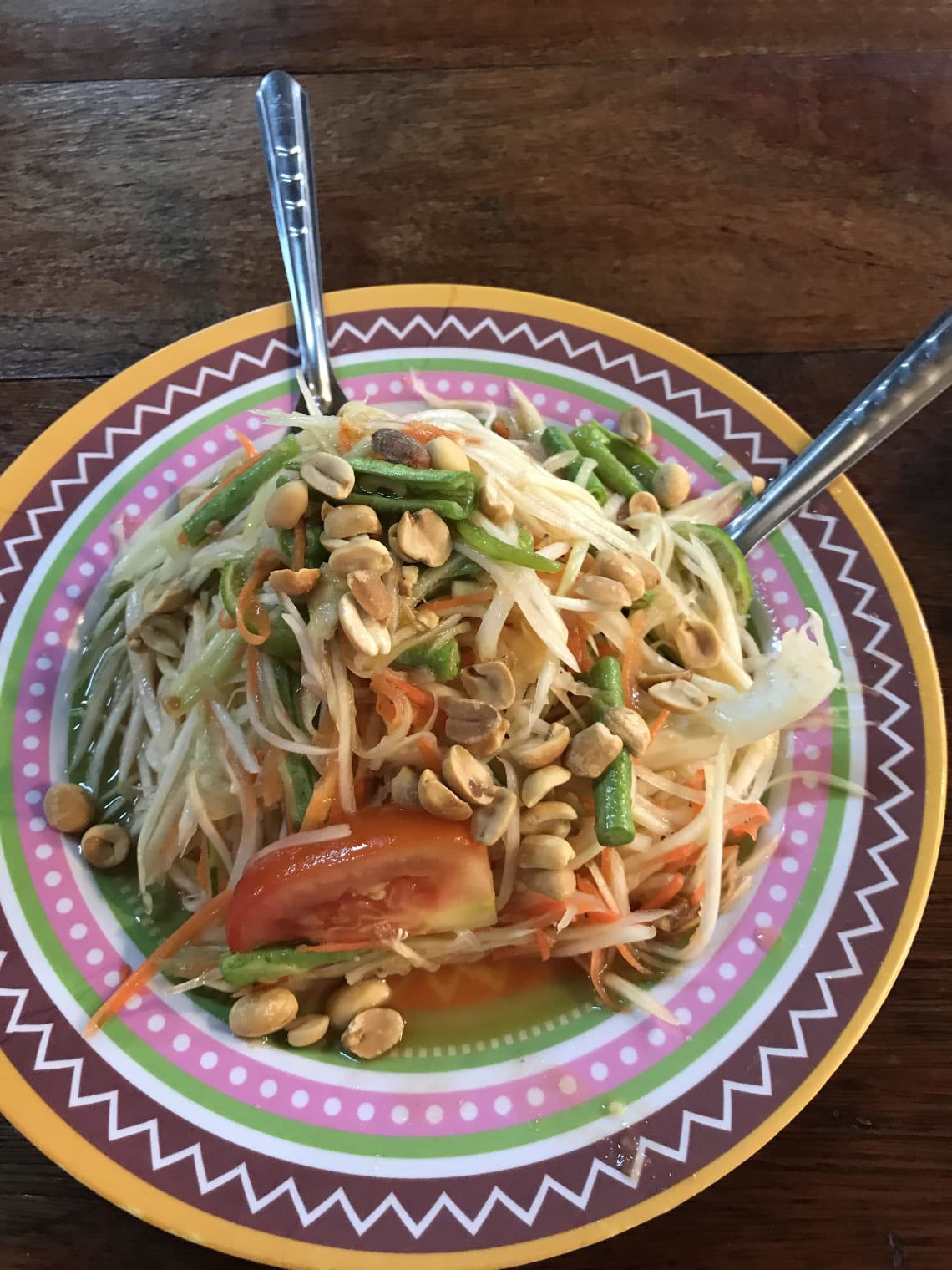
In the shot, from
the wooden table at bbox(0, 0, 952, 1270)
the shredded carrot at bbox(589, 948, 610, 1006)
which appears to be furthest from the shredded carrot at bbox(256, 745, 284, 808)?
the wooden table at bbox(0, 0, 952, 1270)

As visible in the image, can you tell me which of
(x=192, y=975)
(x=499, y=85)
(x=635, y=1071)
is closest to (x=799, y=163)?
(x=499, y=85)

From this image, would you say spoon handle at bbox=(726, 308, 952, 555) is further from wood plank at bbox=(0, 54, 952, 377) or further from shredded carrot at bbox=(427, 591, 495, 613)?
shredded carrot at bbox=(427, 591, 495, 613)

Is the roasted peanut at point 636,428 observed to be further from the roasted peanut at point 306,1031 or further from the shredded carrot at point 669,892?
the roasted peanut at point 306,1031

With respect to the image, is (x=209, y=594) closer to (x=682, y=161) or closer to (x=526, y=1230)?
(x=526, y=1230)

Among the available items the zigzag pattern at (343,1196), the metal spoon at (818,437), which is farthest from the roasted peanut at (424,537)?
the zigzag pattern at (343,1196)

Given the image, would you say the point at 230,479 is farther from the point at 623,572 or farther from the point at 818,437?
the point at 818,437

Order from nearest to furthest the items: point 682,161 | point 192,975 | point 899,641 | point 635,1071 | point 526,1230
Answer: point 526,1230, point 635,1071, point 192,975, point 899,641, point 682,161
